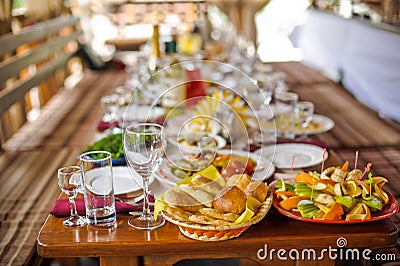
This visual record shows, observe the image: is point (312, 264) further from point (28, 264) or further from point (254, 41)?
point (254, 41)

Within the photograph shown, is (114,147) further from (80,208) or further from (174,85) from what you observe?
(174,85)

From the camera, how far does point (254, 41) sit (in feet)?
22.2

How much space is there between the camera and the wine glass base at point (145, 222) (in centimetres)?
117

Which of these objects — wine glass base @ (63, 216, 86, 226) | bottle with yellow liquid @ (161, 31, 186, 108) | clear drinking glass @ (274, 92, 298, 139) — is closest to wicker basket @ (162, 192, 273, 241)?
wine glass base @ (63, 216, 86, 226)

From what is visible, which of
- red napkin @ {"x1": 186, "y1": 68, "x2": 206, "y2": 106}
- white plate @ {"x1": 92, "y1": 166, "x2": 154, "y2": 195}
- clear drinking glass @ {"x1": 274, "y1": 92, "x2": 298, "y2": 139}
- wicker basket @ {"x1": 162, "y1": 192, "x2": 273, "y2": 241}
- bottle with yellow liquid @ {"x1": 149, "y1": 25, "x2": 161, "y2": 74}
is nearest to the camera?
wicker basket @ {"x1": 162, "y1": 192, "x2": 273, "y2": 241}

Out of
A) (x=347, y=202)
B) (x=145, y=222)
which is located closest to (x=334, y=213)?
(x=347, y=202)

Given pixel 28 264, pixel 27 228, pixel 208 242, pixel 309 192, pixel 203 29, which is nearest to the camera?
pixel 208 242

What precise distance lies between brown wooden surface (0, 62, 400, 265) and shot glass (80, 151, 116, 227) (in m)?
0.04

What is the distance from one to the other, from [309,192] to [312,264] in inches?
6.7

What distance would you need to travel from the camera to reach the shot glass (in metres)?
1.16

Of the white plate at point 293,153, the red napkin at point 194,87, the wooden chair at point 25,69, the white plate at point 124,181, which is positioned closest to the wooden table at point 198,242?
the white plate at point 124,181

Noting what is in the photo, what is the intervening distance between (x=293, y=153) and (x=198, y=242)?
0.72 meters

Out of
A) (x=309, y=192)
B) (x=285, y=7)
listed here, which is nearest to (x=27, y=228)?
(x=309, y=192)

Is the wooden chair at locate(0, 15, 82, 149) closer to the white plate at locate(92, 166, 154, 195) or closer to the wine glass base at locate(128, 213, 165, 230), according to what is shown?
the white plate at locate(92, 166, 154, 195)
